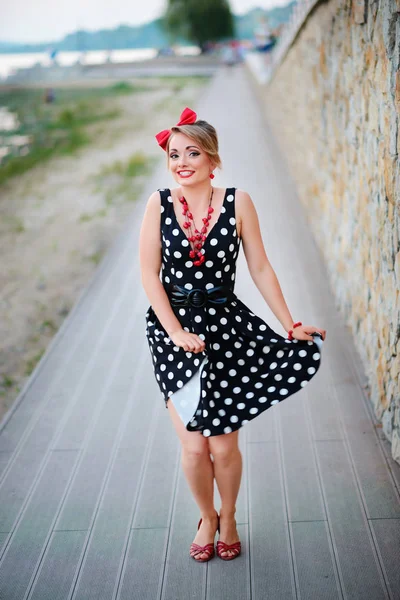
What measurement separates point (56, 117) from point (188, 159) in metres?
19.4

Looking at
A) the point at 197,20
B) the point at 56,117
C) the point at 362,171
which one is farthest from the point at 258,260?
the point at 197,20

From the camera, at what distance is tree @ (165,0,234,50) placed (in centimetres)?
4744

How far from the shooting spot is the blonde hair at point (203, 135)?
78.7 inches

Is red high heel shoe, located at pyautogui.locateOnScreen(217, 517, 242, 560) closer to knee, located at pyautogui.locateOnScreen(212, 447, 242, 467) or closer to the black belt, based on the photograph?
knee, located at pyautogui.locateOnScreen(212, 447, 242, 467)

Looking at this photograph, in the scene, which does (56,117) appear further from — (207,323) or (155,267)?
(207,323)

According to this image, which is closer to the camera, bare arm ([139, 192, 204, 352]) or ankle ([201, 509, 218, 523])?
bare arm ([139, 192, 204, 352])

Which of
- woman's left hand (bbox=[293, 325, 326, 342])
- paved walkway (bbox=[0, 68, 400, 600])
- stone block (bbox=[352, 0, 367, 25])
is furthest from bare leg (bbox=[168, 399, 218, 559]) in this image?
stone block (bbox=[352, 0, 367, 25])

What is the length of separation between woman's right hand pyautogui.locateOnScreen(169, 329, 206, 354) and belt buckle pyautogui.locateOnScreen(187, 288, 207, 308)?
105 millimetres

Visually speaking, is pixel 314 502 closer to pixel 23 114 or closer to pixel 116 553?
pixel 116 553

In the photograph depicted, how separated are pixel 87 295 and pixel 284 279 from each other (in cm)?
152

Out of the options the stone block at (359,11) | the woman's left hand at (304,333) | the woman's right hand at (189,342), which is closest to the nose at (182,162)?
the woman's right hand at (189,342)

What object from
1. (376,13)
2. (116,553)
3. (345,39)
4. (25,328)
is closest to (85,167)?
(25,328)

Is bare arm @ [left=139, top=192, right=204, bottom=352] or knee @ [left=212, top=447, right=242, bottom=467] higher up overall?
bare arm @ [left=139, top=192, right=204, bottom=352]

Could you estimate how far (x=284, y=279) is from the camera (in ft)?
15.9
